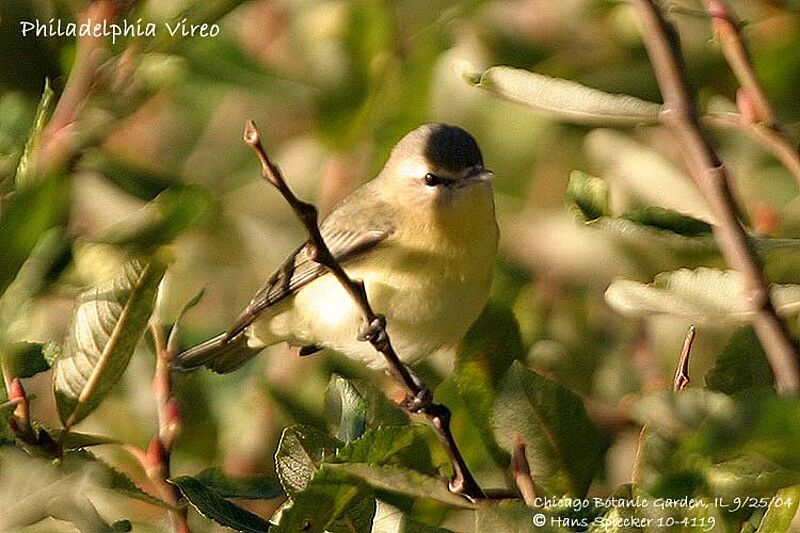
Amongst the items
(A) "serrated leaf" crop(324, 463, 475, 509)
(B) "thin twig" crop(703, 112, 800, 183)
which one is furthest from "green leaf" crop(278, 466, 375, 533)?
(B) "thin twig" crop(703, 112, 800, 183)

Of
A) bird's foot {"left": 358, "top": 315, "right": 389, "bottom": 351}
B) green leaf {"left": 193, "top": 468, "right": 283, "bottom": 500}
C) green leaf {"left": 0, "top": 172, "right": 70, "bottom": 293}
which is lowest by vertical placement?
green leaf {"left": 193, "top": 468, "right": 283, "bottom": 500}

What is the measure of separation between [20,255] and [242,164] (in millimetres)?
1370

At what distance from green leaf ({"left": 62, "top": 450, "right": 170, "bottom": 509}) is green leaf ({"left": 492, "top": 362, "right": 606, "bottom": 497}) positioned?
54cm

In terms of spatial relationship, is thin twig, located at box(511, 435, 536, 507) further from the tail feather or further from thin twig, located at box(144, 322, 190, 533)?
the tail feather

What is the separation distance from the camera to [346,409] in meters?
2.12

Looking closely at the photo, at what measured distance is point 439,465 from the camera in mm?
2242

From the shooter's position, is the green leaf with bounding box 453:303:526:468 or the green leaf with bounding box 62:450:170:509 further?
the green leaf with bounding box 453:303:526:468

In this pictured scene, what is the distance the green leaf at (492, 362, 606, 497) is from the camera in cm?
203

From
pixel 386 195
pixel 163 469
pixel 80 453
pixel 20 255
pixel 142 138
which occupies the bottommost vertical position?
pixel 386 195

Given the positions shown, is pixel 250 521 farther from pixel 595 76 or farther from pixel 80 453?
pixel 595 76

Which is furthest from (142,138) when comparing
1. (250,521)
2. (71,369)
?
(250,521)

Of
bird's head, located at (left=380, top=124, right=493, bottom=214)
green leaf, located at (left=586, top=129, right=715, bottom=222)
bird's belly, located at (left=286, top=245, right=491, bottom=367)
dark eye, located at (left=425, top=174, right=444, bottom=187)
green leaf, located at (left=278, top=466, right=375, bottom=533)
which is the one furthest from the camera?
dark eye, located at (left=425, top=174, right=444, bottom=187)

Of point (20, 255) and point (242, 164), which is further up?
point (20, 255)

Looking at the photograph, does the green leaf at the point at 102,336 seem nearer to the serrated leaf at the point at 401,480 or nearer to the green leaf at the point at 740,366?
the serrated leaf at the point at 401,480
